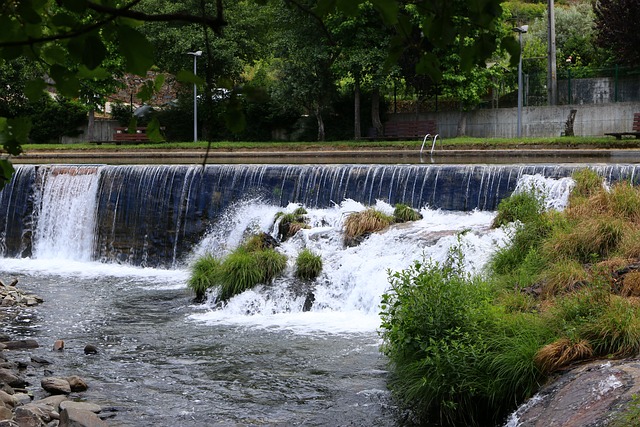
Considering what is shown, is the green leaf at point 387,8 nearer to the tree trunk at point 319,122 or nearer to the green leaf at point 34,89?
the green leaf at point 34,89

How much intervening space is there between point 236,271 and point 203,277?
30.0 inches

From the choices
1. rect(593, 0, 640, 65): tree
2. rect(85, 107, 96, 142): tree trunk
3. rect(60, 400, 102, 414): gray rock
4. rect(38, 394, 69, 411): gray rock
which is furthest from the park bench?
rect(60, 400, 102, 414): gray rock

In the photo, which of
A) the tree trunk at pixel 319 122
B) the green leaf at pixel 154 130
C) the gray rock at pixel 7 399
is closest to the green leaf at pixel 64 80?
the green leaf at pixel 154 130

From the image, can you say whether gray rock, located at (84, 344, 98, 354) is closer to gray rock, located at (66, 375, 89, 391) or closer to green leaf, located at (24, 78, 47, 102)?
gray rock, located at (66, 375, 89, 391)

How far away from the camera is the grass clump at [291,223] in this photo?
16500 millimetres

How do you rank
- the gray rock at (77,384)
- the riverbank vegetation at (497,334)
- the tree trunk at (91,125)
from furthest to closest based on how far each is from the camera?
the tree trunk at (91,125), the gray rock at (77,384), the riverbank vegetation at (497,334)

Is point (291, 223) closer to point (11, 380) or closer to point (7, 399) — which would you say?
point (11, 380)

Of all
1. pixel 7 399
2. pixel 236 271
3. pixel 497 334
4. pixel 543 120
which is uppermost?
pixel 543 120

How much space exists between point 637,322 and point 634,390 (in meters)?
1.19

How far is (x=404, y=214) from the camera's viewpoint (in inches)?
641

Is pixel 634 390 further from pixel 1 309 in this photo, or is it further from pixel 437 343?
pixel 1 309

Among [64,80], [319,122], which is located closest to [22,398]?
[64,80]

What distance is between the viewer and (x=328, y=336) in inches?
461

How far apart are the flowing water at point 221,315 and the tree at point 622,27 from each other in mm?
13049
